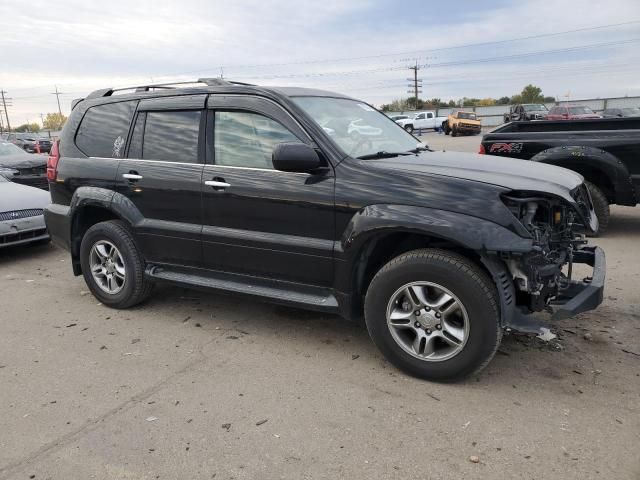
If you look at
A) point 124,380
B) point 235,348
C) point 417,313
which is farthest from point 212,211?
point 417,313

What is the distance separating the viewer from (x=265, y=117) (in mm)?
3961

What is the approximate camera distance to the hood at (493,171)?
129 inches

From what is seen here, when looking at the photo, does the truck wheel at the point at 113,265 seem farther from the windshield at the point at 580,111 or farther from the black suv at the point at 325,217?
the windshield at the point at 580,111

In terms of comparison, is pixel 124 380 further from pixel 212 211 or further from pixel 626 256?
pixel 626 256

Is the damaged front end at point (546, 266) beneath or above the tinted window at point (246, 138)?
beneath

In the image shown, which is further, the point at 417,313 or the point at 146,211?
the point at 146,211

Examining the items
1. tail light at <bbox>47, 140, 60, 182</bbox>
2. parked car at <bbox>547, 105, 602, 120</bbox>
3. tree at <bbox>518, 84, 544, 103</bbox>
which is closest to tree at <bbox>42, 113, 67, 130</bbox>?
tree at <bbox>518, 84, 544, 103</bbox>

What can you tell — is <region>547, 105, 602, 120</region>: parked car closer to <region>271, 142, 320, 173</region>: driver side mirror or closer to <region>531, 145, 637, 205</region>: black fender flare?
<region>531, 145, 637, 205</region>: black fender flare

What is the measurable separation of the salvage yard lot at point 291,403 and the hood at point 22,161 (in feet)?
23.3

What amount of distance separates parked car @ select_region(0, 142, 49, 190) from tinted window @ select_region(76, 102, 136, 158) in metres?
6.32

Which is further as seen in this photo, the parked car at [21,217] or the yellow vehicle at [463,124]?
the yellow vehicle at [463,124]

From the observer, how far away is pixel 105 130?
194 inches

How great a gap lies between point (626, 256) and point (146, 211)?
17.2ft

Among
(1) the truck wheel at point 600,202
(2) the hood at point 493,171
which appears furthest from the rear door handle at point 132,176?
(1) the truck wheel at point 600,202
